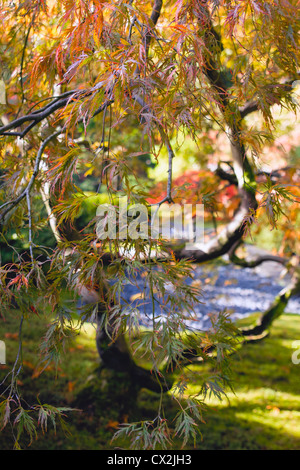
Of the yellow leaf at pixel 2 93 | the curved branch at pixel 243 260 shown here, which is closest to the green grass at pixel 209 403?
the curved branch at pixel 243 260

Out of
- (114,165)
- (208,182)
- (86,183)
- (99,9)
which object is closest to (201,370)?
(208,182)

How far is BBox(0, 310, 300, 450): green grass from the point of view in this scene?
2.39 meters

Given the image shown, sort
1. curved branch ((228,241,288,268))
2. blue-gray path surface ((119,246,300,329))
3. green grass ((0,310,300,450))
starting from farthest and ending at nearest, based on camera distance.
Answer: blue-gray path surface ((119,246,300,329))
curved branch ((228,241,288,268))
green grass ((0,310,300,450))

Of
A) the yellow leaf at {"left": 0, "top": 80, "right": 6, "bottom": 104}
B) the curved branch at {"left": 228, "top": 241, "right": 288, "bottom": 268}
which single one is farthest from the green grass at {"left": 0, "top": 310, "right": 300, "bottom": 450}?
the yellow leaf at {"left": 0, "top": 80, "right": 6, "bottom": 104}

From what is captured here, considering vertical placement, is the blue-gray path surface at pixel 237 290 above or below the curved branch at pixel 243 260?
below

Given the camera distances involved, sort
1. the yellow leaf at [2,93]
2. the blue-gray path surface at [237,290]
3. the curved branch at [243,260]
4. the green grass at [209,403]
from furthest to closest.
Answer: the blue-gray path surface at [237,290], the curved branch at [243,260], the green grass at [209,403], the yellow leaf at [2,93]

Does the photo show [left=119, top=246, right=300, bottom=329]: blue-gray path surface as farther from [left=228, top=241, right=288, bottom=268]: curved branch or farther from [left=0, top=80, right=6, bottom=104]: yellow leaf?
[left=0, top=80, right=6, bottom=104]: yellow leaf

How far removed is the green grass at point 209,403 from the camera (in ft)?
7.83

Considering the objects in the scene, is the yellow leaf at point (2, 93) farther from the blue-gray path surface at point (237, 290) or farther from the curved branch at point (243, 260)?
the blue-gray path surface at point (237, 290)

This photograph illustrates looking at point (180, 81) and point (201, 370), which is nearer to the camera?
point (180, 81)
